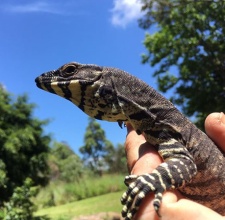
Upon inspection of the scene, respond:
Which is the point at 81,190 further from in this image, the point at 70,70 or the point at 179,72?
the point at 70,70

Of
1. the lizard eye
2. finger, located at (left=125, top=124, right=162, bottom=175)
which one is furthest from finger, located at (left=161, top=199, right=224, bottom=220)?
the lizard eye

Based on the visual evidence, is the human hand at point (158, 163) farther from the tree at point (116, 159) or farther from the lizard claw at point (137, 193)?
the tree at point (116, 159)

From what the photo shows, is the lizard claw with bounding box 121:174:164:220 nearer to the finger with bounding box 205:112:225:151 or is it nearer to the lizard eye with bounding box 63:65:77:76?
the finger with bounding box 205:112:225:151

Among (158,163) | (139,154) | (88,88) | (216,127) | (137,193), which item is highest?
(88,88)

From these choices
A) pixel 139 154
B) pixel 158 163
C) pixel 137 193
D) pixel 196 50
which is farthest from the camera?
pixel 196 50

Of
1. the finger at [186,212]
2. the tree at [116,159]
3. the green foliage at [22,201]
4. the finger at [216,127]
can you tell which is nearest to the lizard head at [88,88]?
the finger at [216,127]

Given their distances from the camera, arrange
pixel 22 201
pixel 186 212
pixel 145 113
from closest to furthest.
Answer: pixel 186 212, pixel 145 113, pixel 22 201

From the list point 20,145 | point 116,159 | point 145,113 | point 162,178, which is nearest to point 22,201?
point 20,145
